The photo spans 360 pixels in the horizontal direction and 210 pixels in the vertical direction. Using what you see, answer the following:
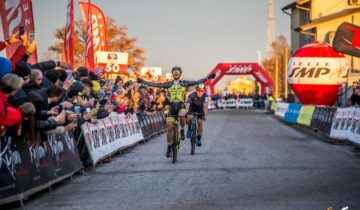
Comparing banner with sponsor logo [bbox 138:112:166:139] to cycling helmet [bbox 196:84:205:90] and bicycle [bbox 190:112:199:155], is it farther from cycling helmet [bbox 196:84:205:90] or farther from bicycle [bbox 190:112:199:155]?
bicycle [bbox 190:112:199:155]

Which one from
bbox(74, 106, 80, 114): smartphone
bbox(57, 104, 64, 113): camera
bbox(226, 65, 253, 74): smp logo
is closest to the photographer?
bbox(57, 104, 64, 113): camera

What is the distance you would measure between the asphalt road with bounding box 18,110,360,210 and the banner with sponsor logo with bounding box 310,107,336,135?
6.19 m

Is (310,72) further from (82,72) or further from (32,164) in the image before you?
(32,164)

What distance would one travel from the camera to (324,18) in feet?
230

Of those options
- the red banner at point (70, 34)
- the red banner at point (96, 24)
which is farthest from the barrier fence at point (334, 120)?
the red banner at point (96, 24)

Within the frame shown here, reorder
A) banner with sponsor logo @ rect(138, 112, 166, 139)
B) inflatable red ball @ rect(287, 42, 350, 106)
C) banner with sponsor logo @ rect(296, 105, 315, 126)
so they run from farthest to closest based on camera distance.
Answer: inflatable red ball @ rect(287, 42, 350, 106) < banner with sponsor logo @ rect(296, 105, 315, 126) < banner with sponsor logo @ rect(138, 112, 166, 139)

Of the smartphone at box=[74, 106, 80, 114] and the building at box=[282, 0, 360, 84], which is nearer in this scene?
the smartphone at box=[74, 106, 80, 114]

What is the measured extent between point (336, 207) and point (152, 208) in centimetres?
236

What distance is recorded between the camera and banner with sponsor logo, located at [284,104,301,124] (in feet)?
129

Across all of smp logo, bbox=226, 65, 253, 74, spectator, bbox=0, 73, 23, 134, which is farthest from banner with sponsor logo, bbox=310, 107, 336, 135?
smp logo, bbox=226, 65, 253, 74

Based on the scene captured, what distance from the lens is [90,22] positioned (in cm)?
2820

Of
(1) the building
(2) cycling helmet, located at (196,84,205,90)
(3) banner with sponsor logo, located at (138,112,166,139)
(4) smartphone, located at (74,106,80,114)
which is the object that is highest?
(1) the building

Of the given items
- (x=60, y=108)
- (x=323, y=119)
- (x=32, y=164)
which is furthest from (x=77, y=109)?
(x=323, y=119)

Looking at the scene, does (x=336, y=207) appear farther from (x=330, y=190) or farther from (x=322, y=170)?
(x=322, y=170)
